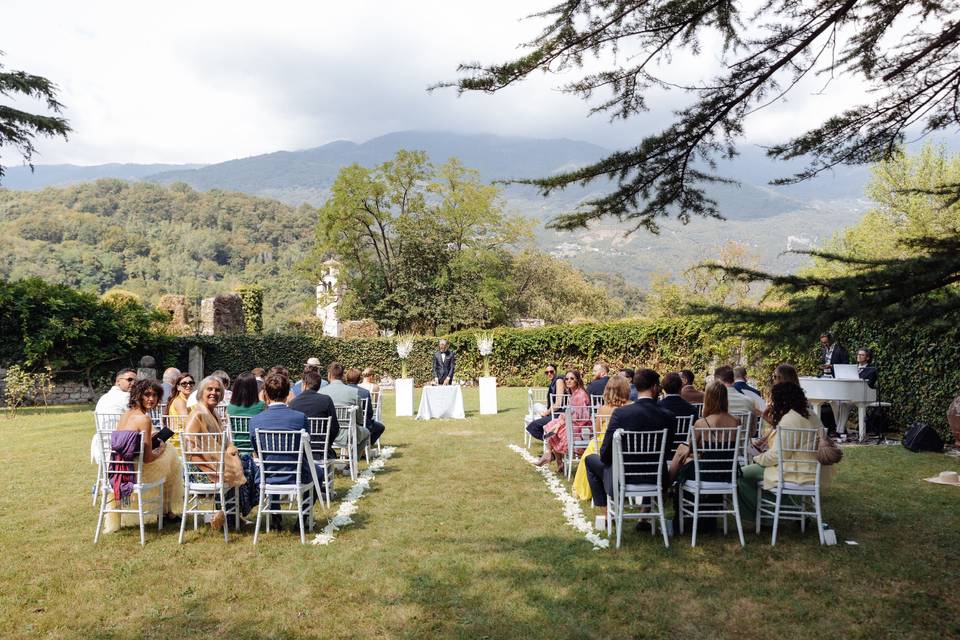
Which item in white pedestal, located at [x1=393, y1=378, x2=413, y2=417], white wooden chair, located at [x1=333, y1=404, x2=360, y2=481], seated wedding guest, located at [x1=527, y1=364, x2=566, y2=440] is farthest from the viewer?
white pedestal, located at [x1=393, y1=378, x2=413, y2=417]

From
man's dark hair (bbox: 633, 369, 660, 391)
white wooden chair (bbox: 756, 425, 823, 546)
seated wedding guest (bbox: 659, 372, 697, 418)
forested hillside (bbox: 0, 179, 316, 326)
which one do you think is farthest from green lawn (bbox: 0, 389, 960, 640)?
forested hillside (bbox: 0, 179, 316, 326)

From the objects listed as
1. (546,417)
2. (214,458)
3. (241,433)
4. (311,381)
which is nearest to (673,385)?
(546,417)

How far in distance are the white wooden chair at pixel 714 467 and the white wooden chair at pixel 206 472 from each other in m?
3.83

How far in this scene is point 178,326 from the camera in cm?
2764

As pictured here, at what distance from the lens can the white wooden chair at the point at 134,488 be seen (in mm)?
5633

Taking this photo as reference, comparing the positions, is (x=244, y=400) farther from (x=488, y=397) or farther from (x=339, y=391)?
(x=488, y=397)

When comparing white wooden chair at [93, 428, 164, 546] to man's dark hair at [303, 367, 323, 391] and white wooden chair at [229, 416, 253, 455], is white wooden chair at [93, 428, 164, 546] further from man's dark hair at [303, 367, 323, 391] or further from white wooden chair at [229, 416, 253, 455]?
man's dark hair at [303, 367, 323, 391]

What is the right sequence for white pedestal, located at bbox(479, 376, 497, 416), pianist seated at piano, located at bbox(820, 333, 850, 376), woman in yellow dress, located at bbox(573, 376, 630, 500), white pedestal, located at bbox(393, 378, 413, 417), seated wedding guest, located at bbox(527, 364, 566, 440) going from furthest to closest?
white pedestal, located at bbox(479, 376, 497, 416) < white pedestal, located at bbox(393, 378, 413, 417) < pianist seated at piano, located at bbox(820, 333, 850, 376) < seated wedding guest, located at bbox(527, 364, 566, 440) < woman in yellow dress, located at bbox(573, 376, 630, 500)

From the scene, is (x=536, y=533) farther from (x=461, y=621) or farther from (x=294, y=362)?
(x=294, y=362)

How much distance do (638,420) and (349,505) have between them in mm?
3220

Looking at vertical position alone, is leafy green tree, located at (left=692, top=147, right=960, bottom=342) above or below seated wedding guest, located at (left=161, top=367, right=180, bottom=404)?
above

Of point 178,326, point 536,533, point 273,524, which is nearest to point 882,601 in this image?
point 536,533

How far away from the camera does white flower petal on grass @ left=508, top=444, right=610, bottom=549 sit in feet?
18.5

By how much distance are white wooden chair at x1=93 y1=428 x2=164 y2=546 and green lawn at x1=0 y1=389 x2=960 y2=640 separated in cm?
21
